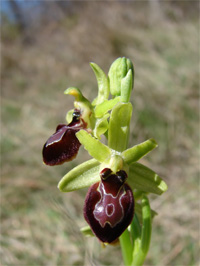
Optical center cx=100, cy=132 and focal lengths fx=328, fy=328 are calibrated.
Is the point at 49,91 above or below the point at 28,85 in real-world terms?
below

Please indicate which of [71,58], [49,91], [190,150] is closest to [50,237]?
[190,150]

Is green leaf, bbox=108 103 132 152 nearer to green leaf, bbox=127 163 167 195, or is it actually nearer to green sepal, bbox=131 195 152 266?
green leaf, bbox=127 163 167 195

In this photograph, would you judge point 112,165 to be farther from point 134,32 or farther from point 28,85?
point 28,85

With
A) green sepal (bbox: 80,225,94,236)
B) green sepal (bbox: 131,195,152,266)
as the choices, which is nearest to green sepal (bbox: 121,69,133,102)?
green sepal (bbox: 131,195,152,266)

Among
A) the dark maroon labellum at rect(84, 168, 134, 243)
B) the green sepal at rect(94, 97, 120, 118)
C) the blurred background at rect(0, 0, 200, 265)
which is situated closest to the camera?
the dark maroon labellum at rect(84, 168, 134, 243)

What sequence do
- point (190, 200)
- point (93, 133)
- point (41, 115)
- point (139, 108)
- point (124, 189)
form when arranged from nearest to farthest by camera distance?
1. point (124, 189)
2. point (93, 133)
3. point (190, 200)
4. point (139, 108)
5. point (41, 115)

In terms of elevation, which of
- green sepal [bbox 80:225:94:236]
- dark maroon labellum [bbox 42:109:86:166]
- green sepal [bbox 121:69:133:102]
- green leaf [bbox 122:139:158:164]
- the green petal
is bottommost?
the green petal
